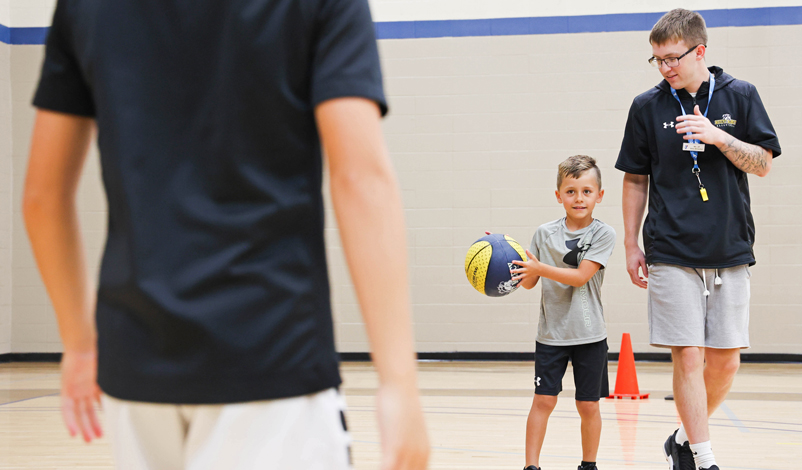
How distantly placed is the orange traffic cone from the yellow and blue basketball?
2851 mm

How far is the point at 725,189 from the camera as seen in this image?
3.32 metres

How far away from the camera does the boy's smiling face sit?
371 cm

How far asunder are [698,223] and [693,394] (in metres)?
0.77

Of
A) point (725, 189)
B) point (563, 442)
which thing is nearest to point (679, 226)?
point (725, 189)

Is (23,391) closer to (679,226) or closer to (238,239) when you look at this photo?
(679,226)

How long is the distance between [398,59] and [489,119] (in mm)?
1243

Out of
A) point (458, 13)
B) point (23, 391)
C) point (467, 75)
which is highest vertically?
point (458, 13)

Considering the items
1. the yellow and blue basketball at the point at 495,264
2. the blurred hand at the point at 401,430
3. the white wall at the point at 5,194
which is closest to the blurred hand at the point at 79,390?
the blurred hand at the point at 401,430

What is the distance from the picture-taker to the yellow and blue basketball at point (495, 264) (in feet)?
11.8

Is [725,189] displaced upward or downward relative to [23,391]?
upward

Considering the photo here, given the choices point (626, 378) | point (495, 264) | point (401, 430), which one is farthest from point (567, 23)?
point (401, 430)

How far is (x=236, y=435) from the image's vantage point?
3.05 feet

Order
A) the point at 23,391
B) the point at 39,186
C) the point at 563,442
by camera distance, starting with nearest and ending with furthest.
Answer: the point at 39,186, the point at 563,442, the point at 23,391

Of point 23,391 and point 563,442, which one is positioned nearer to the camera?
point 563,442
